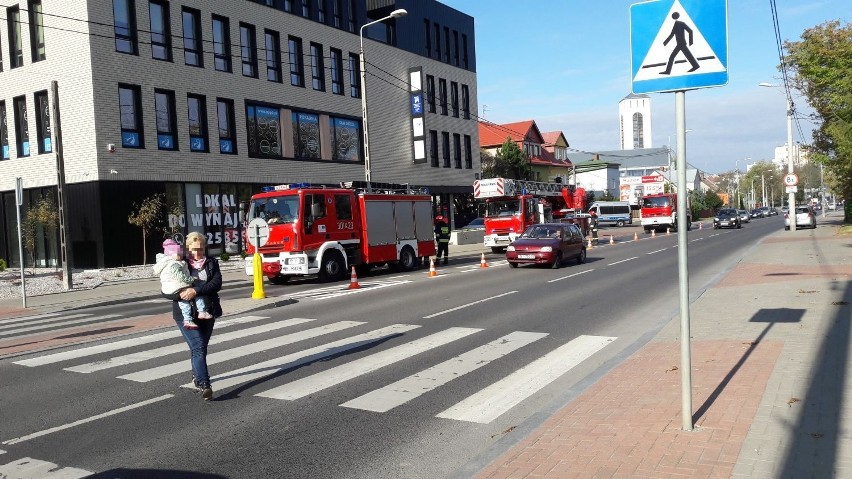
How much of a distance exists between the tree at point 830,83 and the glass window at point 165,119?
79.4 feet

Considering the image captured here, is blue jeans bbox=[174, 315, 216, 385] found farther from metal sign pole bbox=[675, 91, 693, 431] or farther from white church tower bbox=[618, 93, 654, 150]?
white church tower bbox=[618, 93, 654, 150]

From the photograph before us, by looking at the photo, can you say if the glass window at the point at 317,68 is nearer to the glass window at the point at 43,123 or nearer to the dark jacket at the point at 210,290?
the glass window at the point at 43,123

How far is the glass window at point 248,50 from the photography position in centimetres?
3161

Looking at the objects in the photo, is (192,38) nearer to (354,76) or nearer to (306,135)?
(306,135)

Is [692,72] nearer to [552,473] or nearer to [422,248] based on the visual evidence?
[552,473]

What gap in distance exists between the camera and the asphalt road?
5363 mm

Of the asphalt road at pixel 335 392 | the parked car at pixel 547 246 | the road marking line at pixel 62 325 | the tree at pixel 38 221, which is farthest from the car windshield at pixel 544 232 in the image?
the tree at pixel 38 221

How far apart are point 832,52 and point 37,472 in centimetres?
2988

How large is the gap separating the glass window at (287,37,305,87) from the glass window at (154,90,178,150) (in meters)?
7.41

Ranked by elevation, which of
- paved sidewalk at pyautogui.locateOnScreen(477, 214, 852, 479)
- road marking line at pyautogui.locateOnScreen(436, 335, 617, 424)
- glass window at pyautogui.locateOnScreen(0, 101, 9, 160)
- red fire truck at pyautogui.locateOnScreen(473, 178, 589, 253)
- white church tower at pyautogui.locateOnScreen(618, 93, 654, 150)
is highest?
white church tower at pyautogui.locateOnScreen(618, 93, 654, 150)

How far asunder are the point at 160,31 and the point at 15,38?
5.98 meters

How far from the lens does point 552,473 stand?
15.0 feet

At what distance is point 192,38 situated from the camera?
29.2 m

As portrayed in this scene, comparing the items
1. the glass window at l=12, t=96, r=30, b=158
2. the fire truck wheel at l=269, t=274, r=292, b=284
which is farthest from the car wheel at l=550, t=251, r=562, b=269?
the glass window at l=12, t=96, r=30, b=158
